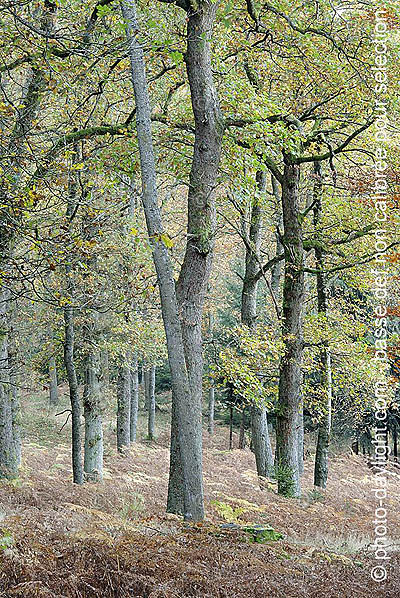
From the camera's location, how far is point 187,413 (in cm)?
670

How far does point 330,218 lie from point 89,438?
8.64 meters

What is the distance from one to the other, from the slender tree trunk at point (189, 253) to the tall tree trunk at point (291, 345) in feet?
14.3

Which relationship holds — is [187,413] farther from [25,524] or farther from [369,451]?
[369,451]

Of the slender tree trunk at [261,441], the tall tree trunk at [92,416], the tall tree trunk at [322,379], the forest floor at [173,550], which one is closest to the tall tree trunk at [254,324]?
the slender tree trunk at [261,441]

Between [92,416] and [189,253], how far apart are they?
841 cm

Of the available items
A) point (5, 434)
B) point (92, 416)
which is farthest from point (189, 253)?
point (92, 416)

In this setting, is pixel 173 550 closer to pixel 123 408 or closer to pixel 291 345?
pixel 291 345

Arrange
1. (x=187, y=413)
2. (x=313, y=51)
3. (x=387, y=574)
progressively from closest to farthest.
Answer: (x=387, y=574) → (x=187, y=413) → (x=313, y=51)

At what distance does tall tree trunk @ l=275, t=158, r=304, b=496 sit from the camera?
11.7 meters

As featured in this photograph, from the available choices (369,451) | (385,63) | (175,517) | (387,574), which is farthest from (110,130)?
(369,451)

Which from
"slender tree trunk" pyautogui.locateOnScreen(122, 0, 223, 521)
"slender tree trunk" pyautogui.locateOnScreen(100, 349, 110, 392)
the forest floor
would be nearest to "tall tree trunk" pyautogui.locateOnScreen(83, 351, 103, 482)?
"slender tree trunk" pyautogui.locateOnScreen(100, 349, 110, 392)

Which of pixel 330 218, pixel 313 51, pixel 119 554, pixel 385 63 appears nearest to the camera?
pixel 119 554

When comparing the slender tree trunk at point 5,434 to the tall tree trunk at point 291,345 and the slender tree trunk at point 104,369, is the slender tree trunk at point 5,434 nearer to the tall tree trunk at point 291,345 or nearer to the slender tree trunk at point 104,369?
the slender tree trunk at point 104,369

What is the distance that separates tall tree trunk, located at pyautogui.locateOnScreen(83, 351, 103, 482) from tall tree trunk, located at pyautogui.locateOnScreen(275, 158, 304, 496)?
17.0ft
